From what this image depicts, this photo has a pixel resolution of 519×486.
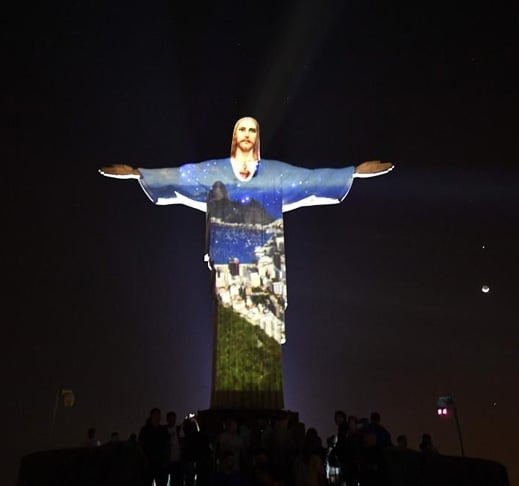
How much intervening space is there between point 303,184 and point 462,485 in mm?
7767

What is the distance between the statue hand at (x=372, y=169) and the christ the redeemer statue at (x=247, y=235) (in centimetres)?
2

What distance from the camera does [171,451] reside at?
17.9 feet

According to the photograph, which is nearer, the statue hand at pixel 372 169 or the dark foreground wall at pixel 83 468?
the dark foreground wall at pixel 83 468

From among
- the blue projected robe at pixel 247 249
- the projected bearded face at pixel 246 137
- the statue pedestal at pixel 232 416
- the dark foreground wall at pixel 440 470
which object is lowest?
the dark foreground wall at pixel 440 470

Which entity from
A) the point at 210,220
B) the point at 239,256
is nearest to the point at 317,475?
the point at 239,256

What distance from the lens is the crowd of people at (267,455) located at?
4957mm

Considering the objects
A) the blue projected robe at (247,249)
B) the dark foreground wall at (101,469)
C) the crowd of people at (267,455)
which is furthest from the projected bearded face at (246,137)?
the dark foreground wall at (101,469)

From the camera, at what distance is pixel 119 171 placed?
9.56 m

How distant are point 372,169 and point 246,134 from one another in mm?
2683

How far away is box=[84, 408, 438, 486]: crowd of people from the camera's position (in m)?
4.96

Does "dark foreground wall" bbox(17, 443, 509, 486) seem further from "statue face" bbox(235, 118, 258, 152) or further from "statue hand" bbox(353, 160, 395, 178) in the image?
"statue face" bbox(235, 118, 258, 152)

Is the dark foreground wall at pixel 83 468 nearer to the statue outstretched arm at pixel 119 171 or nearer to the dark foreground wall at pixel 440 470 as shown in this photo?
the dark foreground wall at pixel 440 470

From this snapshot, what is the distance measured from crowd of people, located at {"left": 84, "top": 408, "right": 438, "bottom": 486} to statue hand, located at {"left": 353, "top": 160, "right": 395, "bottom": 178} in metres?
5.10

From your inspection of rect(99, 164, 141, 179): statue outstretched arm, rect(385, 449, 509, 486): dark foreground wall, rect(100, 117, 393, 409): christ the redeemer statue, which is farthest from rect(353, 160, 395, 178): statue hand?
rect(385, 449, 509, 486): dark foreground wall
